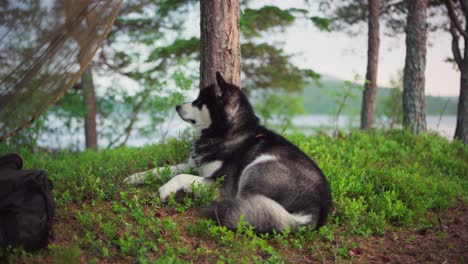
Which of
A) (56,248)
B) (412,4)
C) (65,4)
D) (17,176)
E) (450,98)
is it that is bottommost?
(56,248)

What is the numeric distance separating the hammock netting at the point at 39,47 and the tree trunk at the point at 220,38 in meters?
1.28

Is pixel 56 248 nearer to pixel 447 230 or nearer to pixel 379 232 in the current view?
pixel 379 232

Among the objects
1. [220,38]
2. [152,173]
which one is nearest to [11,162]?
[152,173]

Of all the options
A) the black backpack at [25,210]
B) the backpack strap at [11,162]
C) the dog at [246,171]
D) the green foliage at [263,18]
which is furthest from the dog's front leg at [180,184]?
the green foliage at [263,18]

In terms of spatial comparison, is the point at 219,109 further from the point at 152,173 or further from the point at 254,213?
the point at 254,213

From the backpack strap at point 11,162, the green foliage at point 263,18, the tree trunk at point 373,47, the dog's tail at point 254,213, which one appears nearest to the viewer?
the backpack strap at point 11,162

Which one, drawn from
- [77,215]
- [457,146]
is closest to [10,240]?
[77,215]

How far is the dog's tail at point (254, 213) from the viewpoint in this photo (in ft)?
11.6

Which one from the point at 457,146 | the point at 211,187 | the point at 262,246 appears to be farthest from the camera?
the point at 457,146

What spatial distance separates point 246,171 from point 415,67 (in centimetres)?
687

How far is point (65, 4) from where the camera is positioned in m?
3.92

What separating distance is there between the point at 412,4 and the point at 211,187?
7.65 metres

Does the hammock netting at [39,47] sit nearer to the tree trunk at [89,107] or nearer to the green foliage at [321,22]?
the green foliage at [321,22]

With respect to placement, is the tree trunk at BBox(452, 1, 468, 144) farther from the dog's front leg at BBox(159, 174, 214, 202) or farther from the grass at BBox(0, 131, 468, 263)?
the dog's front leg at BBox(159, 174, 214, 202)
